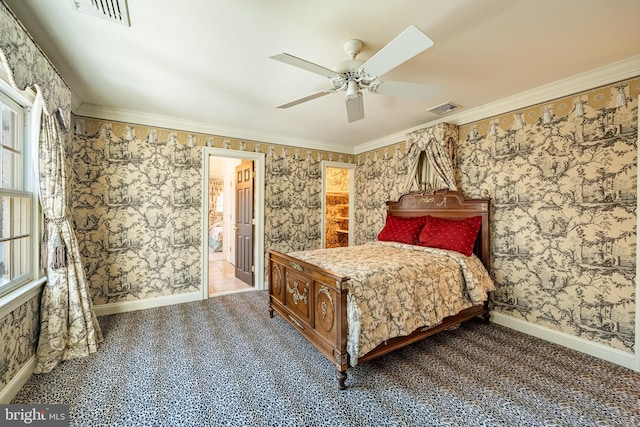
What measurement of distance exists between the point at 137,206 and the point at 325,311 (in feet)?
9.35

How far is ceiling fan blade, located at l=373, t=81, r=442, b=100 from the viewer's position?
1.96 metres

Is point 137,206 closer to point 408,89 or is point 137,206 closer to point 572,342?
point 408,89

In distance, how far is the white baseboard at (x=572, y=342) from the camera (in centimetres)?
222

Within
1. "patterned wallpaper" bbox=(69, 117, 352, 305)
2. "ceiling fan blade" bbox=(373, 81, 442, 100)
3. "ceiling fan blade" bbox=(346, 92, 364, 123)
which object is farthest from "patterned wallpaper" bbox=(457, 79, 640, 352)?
"patterned wallpaper" bbox=(69, 117, 352, 305)

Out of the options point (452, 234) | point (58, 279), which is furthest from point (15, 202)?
point (452, 234)

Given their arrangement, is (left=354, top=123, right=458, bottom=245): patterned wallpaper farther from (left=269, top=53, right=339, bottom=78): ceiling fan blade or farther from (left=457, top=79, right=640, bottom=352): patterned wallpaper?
(left=269, top=53, right=339, bottom=78): ceiling fan blade

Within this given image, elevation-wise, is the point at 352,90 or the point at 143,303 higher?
the point at 352,90

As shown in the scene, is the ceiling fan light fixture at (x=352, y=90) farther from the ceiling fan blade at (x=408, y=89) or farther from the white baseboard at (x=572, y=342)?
the white baseboard at (x=572, y=342)

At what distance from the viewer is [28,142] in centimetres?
218

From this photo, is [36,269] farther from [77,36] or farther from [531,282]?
[531,282]

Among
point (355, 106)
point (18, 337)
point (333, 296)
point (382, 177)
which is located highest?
point (355, 106)

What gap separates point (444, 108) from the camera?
3.21 meters

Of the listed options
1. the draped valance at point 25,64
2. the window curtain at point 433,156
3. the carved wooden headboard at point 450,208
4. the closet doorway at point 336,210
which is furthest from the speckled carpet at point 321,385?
the closet doorway at point 336,210

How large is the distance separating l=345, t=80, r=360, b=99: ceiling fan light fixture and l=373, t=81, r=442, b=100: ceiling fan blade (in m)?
0.15
